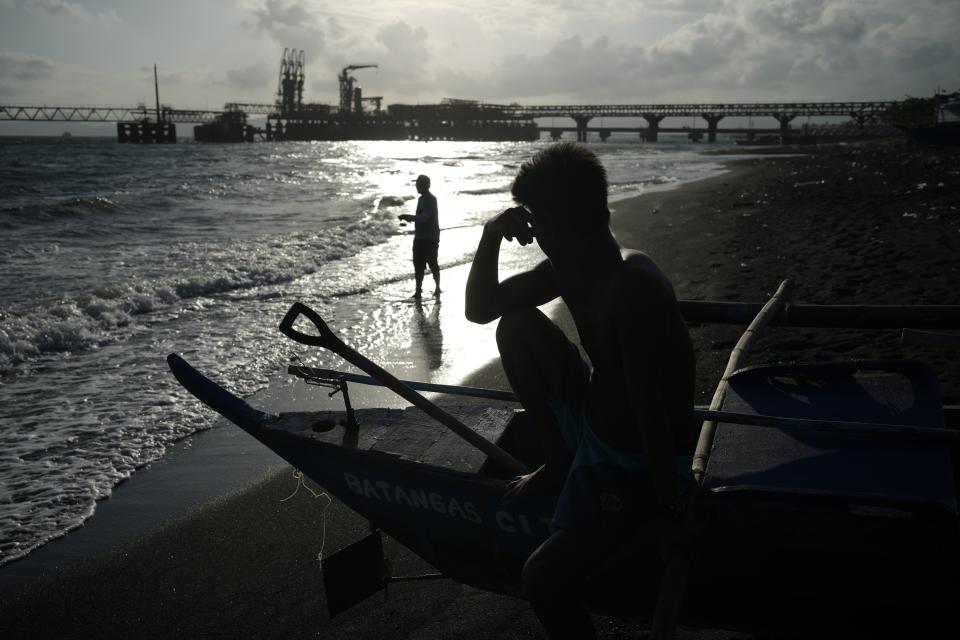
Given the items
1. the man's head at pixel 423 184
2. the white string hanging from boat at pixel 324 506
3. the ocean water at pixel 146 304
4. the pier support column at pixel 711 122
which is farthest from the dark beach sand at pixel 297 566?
the pier support column at pixel 711 122

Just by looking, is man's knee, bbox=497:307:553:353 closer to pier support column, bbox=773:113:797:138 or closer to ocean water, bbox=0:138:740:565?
ocean water, bbox=0:138:740:565

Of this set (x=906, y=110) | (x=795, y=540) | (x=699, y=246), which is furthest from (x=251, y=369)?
(x=906, y=110)

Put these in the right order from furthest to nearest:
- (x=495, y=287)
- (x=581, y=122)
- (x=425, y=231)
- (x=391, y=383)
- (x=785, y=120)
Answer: (x=581, y=122) < (x=785, y=120) < (x=425, y=231) < (x=391, y=383) < (x=495, y=287)

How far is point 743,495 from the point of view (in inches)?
93.4

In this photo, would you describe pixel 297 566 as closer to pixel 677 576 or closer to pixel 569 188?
pixel 677 576

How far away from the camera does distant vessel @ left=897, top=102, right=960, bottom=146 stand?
29472 millimetres

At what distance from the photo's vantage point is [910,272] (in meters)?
8.41

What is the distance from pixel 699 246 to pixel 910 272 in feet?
16.5

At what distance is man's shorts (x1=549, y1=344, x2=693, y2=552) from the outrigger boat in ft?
0.47

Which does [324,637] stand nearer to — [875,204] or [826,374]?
[826,374]

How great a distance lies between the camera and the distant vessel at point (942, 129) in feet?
96.7

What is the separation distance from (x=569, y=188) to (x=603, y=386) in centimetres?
66

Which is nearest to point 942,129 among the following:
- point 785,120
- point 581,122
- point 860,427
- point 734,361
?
point 734,361

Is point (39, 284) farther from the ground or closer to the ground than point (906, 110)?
closer to the ground
